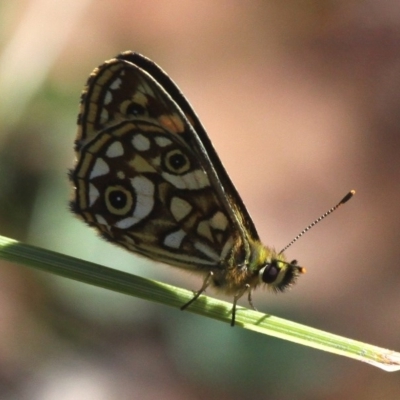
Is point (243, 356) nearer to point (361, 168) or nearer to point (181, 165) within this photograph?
point (181, 165)

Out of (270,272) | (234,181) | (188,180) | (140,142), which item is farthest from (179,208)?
(234,181)

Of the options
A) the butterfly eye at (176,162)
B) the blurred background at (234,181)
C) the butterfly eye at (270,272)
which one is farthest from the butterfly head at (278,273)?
the blurred background at (234,181)

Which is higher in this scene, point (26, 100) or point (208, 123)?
point (208, 123)

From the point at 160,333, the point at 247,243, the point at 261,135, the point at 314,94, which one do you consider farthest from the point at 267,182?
the point at 247,243

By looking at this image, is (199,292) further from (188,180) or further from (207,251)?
(188,180)

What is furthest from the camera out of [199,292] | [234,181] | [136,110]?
[234,181]

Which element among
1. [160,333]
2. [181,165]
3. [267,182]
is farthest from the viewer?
[267,182]
